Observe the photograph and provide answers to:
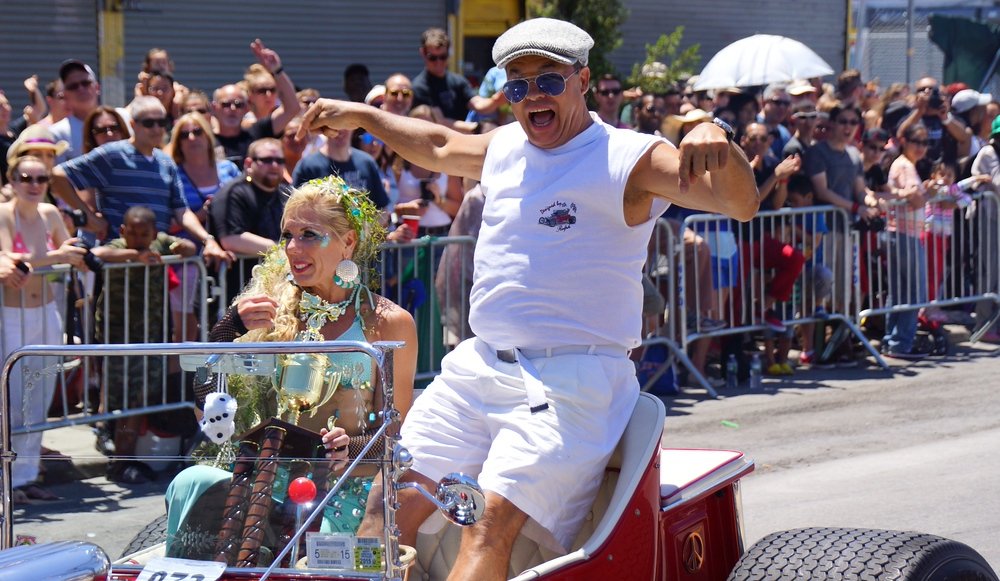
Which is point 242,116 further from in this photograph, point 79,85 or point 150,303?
point 150,303

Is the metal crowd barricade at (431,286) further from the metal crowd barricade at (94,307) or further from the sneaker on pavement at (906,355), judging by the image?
the sneaker on pavement at (906,355)

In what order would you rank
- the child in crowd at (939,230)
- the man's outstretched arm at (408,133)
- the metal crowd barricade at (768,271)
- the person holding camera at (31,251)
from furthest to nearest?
the child in crowd at (939,230)
the metal crowd barricade at (768,271)
the person holding camera at (31,251)
the man's outstretched arm at (408,133)

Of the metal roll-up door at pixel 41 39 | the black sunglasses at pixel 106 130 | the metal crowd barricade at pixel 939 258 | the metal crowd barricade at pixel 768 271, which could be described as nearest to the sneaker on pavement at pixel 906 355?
the metal crowd barricade at pixel 939 258

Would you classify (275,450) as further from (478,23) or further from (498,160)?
(478,23)

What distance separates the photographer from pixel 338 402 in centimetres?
341

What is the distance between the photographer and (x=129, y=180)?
27.7 ft

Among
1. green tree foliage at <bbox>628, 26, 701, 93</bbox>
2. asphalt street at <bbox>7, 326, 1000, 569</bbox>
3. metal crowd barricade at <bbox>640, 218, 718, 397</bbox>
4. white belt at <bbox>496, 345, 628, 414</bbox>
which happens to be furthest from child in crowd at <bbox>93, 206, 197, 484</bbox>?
green tree foliage at <bbox>628, 26, 701, 93</bbox>

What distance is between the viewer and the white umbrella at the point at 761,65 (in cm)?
1466

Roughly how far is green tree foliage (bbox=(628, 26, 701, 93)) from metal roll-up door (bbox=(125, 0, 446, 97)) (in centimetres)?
294

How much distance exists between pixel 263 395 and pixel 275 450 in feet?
0.45

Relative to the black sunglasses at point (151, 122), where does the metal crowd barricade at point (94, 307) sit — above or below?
below

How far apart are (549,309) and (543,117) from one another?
1.89ft

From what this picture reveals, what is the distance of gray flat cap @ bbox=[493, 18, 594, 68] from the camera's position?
4117 mm

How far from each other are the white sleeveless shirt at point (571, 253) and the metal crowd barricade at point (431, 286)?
467 cm
